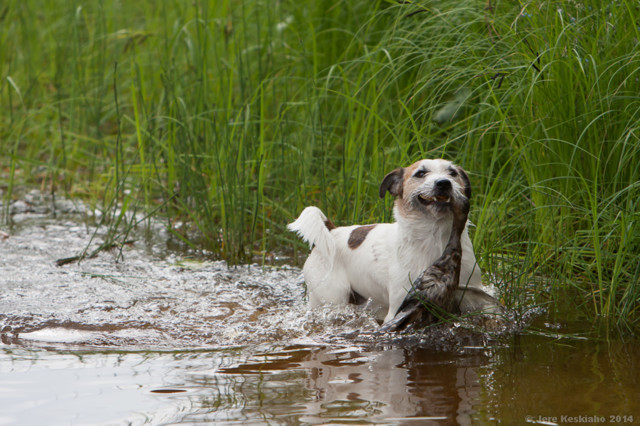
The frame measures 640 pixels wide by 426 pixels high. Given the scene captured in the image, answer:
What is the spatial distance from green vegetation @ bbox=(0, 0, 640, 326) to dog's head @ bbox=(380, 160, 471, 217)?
1.40 ft

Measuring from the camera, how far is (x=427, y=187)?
3.70 meters

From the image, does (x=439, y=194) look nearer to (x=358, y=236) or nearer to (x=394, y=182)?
(x=394, y=182)

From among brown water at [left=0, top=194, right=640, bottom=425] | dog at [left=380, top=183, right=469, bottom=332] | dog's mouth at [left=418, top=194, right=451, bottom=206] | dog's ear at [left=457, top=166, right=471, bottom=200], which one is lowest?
brown water at [left=0, top=194, right=640, bottom=425]

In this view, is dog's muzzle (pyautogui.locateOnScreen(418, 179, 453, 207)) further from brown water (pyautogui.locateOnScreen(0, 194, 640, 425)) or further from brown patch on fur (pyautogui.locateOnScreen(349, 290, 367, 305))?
brown patch on fur (pyautogui.locateOnScreen(349, 290, 367, 305))

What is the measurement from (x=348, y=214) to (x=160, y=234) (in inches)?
Answer: 70.9

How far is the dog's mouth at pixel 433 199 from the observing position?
3.70 metres

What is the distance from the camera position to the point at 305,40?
21.3ft

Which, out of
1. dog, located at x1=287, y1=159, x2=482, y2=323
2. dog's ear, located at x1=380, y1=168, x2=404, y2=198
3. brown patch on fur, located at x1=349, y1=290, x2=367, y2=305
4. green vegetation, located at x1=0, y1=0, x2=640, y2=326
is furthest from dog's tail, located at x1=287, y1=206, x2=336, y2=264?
green vegetation, located at x1=0, y1=0, x2=640, y2=326

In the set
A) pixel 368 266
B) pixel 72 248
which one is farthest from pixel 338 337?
pixel 72 248

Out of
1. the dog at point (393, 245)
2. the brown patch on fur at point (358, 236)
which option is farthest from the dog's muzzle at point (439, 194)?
the brown patch on fur at point (358, 236)

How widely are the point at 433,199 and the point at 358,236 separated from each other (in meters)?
0.69

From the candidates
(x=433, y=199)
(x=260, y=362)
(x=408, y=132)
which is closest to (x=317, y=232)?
(x=433, y=199)

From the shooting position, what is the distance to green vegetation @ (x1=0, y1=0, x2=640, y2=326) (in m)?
4.18

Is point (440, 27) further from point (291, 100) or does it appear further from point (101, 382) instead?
point (101, 382)
